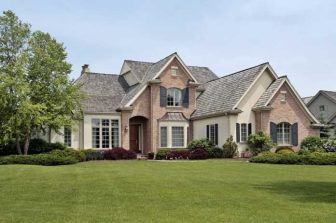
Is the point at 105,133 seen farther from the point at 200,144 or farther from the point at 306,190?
the point at 306,190

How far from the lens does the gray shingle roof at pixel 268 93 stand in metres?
34.3

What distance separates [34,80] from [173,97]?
38.0 ft

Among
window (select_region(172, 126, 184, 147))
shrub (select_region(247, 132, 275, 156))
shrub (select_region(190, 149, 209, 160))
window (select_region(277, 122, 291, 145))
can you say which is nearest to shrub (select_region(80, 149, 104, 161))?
window (select_region(172, 126, 184, 147))

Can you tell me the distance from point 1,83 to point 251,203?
73.8ft

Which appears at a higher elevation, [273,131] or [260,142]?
[273,131]

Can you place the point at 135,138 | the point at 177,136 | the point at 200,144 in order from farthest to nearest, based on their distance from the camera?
the point at 135,138
the point at 177,136
the point at 200,144

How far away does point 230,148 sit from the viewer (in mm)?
33406

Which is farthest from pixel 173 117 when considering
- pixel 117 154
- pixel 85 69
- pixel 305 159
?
pixel 305 159

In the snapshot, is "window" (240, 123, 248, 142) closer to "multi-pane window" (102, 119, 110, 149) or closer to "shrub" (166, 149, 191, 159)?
"shrub" (166, 149, 191, 159)

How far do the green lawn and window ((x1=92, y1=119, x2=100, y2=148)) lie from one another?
685 inches

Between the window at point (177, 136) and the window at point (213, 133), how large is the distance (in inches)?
92.2

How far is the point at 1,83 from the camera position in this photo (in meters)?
29.1

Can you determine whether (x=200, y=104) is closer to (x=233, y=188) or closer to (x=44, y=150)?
(x=44, y=150)

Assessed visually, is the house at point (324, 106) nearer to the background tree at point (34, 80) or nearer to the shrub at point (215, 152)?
the shrub at point (215, 152)
